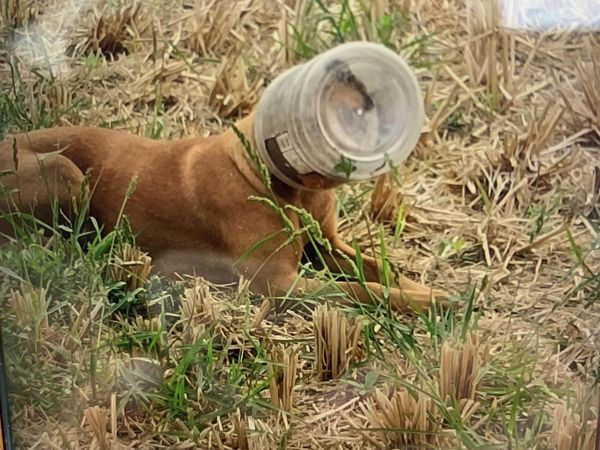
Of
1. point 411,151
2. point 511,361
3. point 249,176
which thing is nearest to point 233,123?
point 249,176

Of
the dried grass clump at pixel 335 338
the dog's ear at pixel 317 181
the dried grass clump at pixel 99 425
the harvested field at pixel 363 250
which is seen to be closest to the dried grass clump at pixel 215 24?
the harvested field at pixel 363 250

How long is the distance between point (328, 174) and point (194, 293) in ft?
0.58

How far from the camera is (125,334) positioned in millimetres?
942

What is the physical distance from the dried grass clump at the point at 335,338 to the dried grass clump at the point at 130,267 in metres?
0.17

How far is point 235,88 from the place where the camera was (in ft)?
2.89

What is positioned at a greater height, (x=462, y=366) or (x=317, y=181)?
(x=317, y=181)

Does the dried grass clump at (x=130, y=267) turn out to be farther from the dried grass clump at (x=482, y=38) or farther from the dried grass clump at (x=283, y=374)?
the dried grass clump at (x=482, y=38)

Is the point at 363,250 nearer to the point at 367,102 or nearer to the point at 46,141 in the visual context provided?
the point at 367,102

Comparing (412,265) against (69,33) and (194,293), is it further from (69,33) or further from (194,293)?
(69,33)

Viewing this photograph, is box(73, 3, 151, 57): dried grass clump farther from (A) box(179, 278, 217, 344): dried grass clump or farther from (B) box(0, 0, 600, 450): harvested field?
(A) box(179, 278, 217, 344): dried grass clump

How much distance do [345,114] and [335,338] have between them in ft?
0.69

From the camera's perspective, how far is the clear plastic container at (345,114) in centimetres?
84

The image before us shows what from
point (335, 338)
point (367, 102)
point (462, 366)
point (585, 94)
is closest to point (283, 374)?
point (335, 338)

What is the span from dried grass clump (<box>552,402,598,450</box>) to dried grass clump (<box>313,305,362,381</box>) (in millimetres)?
196
